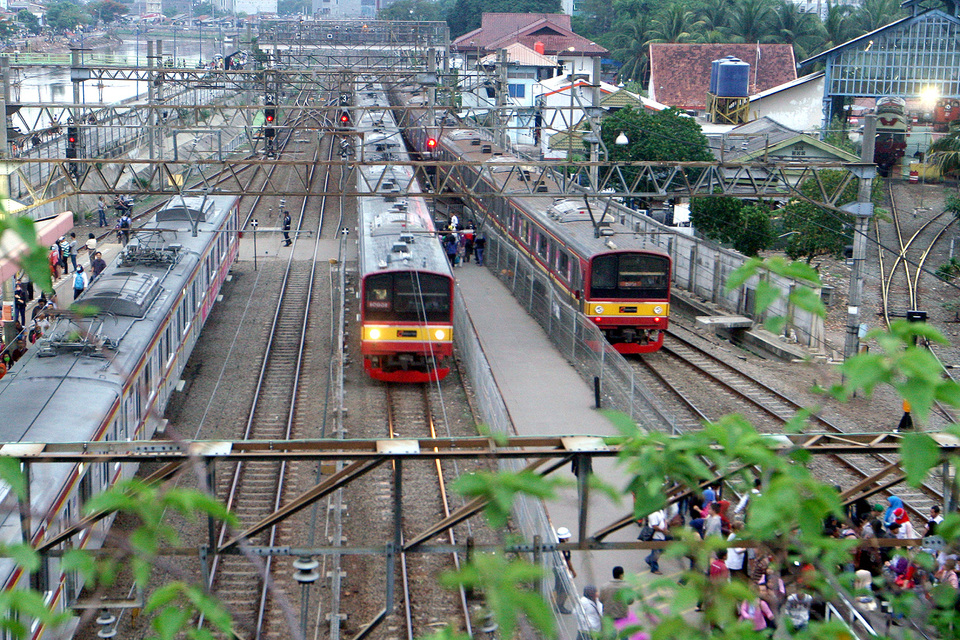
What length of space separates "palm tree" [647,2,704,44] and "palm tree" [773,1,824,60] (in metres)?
4.82

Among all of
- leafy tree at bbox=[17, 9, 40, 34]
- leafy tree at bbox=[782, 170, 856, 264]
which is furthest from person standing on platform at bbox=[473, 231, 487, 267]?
leafy tree at bbox=[17, 9, 40, 34]

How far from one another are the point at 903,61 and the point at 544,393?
37980 millimetres

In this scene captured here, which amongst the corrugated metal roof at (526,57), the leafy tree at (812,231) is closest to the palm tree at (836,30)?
the corrugated metal roof at (526,57)

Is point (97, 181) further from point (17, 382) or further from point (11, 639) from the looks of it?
point (11, 639)

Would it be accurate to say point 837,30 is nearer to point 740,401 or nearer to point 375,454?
point 740,401

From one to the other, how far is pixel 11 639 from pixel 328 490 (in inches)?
144

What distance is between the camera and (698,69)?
190 feet

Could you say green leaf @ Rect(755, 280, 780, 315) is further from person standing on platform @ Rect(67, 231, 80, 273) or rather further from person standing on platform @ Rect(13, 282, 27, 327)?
person standing on platform @ Rect(67, 231, 80, 273)

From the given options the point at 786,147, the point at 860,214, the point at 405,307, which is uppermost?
the point at 786,147

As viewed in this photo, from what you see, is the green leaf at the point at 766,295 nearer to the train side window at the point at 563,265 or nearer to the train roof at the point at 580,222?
the train roof at the point at 580,222

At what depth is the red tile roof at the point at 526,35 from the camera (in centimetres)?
7038

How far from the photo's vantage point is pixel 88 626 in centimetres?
1060

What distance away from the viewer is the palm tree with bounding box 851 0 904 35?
6303 cm

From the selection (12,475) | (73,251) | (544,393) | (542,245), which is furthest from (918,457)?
(73,251)
